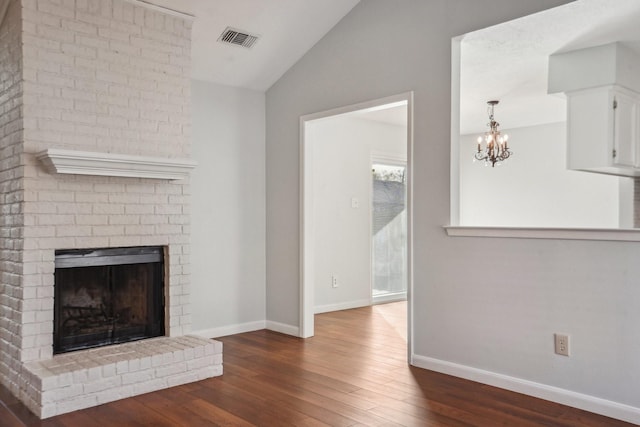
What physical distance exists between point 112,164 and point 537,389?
9.74 feet

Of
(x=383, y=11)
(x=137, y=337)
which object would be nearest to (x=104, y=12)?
(x=383, y=11)

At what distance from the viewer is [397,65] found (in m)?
3.91

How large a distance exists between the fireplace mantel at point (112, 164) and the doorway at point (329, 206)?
53.2 inches

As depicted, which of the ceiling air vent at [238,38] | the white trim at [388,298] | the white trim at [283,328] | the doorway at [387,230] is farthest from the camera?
the doorway at [387,230]

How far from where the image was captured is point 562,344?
3.02 m

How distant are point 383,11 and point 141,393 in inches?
128

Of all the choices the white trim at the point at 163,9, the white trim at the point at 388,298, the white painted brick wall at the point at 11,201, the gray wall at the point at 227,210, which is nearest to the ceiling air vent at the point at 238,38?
the white trim at the point at 163,9

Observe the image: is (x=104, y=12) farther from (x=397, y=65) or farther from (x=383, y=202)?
(x=383, y=202)

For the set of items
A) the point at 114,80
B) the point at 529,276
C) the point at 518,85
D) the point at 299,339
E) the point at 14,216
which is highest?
the point at 518,85

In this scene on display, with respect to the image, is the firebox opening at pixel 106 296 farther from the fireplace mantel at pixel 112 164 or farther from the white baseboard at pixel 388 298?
the white baseboard at pixel 388 298

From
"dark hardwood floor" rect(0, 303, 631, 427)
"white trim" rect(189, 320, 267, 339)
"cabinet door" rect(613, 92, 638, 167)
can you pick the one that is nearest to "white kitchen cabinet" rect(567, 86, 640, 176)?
"cabinet door" rect(613, 92, 638, 167)

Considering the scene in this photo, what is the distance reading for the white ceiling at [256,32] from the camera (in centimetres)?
394

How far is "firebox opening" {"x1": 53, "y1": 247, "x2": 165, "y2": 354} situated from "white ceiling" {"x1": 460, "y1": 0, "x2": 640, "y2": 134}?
2863 mm

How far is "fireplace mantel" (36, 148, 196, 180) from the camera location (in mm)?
3078
